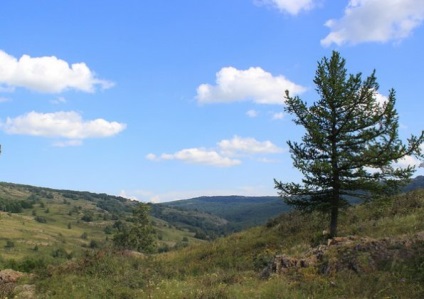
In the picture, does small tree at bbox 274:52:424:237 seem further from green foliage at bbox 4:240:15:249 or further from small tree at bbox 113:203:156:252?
green foliage at bbox 4:240:15:249

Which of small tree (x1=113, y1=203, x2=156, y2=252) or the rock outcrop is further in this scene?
small tree (x1=113, y1=203, x2=156, y2=252)

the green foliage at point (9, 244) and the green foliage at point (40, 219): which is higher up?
the green foliage at point (40, 219)

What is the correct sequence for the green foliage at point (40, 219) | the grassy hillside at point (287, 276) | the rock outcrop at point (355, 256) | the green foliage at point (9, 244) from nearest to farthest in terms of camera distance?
the grassy hillside at point (287, 276) → the rock outcrop at point (355, 256) → the green foliage at point (9, 244) → the green foliage at point (40, 219)

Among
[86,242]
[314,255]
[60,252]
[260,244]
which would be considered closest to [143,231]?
[60,252]

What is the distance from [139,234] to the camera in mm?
68438

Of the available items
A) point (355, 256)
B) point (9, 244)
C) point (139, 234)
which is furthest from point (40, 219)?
point (355, 256)

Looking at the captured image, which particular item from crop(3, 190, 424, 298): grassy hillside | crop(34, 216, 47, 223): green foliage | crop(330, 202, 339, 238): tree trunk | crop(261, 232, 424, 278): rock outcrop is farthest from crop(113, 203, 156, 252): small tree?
crop(34, 216, 47, 223): green foliage

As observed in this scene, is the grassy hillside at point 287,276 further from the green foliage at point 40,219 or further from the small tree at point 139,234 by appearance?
the green foliage at point 40,219

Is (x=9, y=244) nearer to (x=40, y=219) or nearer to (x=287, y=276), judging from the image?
(x=40, y=219)

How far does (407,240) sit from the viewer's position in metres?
15.0

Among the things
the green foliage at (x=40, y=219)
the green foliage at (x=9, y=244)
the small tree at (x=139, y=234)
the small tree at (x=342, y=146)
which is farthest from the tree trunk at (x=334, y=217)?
the green foliage at (x=40, y=219)

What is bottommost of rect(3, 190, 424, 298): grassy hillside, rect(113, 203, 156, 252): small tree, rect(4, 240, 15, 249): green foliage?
rect(4, 240, 15, 249): green foliage

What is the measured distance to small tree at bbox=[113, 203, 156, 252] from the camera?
221 feet

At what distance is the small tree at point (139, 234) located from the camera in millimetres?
67250
